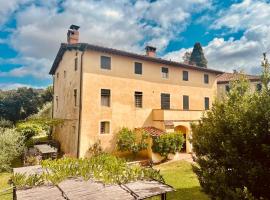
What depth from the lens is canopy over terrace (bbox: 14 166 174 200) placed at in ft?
24.3

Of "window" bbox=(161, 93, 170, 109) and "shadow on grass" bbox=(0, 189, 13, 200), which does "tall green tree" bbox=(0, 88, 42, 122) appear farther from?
"shadow on grass" bbox=(0, 189, 13, 200)

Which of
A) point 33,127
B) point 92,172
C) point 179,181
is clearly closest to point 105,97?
point 33,127

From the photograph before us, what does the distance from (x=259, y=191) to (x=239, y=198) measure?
1242mm

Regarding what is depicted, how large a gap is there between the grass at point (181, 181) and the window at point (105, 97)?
7905 millimetres

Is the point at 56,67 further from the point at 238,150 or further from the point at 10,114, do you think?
the point at 238,150

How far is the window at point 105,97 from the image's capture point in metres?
24.4

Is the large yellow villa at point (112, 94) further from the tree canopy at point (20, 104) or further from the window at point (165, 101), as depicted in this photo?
the tree canopy at point (20, 104)

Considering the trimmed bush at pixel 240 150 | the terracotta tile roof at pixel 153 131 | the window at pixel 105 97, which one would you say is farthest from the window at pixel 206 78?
the trimmed bush at pixel 240 150

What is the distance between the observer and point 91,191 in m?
7.73

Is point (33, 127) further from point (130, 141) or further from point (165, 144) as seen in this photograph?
point (165, 144)

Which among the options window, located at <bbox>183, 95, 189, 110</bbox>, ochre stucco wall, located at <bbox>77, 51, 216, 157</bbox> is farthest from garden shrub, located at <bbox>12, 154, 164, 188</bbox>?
window, located at <bbox>183, 95, 189, 110</bbox>

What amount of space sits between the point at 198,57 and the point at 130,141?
3732cm

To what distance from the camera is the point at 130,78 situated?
2630cm

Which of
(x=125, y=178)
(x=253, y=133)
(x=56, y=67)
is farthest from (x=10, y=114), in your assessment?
(x=253, y=133)
